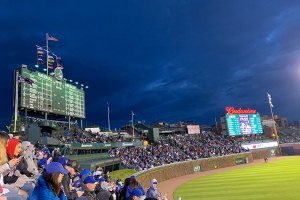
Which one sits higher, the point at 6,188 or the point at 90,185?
the point at 6,188

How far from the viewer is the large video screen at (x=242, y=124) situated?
216 feet

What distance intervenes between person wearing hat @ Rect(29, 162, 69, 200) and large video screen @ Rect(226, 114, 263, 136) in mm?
64845

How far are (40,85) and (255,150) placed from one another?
51.5 meters

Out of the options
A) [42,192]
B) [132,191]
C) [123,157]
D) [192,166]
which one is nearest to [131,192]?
[132,191]

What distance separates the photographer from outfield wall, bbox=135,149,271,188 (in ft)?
99.2

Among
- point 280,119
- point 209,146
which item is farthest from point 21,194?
point 280,119

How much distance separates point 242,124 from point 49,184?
68.7 meters

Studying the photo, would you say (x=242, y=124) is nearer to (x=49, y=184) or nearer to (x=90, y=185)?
(x=90, y=185)

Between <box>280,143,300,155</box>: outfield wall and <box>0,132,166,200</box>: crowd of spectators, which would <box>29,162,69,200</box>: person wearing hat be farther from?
<box>280,143,300,155</box>: outfield wall

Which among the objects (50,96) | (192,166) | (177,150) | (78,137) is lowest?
(192,166)

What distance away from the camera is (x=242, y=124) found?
67875mm

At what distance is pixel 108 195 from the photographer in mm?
6332

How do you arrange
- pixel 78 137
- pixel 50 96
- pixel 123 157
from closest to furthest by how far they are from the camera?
pixel 50 96 → pixel 78 137 → pixel 123 157

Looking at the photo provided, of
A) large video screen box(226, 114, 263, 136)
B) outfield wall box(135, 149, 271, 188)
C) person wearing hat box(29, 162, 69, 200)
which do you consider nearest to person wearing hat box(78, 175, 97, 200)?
person wearing hat box(29, 162, 69, 200)
